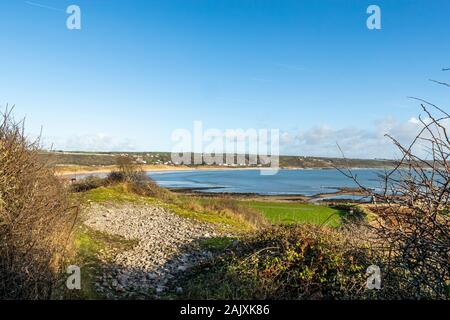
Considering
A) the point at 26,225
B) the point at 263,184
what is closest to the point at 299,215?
the point at 26,225

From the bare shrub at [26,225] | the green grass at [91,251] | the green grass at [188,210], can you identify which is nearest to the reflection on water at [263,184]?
the green grass at [188,210]

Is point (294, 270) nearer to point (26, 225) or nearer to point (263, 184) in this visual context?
point (26, 225)

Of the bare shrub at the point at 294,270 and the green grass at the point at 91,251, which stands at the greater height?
the bare shrub at the point at 294,270

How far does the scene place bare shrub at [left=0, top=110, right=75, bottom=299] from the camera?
587 cm

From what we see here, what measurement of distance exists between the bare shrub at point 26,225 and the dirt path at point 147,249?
1521mm

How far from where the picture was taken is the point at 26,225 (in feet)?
21.8

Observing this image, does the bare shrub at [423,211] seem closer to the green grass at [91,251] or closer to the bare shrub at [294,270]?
the bare shrub at [294,270]

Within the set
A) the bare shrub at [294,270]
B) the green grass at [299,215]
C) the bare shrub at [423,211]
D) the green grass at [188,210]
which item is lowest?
the green grass at [299,215]

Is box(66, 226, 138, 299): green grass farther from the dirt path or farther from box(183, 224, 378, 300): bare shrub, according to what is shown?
box(183, 224, 378, 300): bare shrub

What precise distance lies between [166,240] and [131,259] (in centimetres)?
242

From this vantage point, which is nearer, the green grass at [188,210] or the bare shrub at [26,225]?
the bare shrub at [26,225]

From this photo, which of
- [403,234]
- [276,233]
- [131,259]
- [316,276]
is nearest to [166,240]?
[131,259]

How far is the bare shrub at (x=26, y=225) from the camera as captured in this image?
5.87 meters
